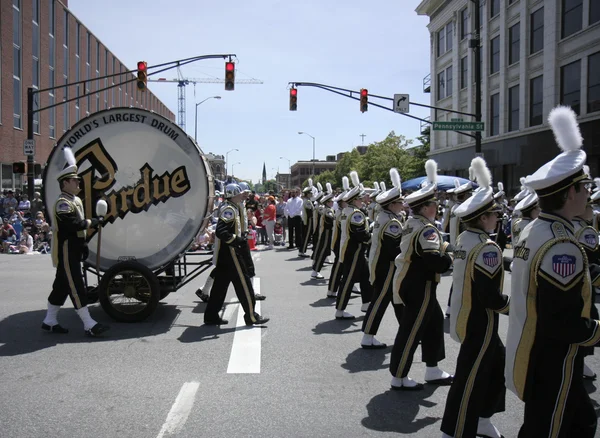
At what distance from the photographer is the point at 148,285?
7477 millimetres

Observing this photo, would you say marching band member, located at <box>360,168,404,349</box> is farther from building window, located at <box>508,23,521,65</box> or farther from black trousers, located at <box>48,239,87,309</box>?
building window, located at <box>508,23,521,65</box>

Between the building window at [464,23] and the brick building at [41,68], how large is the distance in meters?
23.4

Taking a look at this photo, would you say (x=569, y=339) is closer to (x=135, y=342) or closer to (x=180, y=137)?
(x=135, y=342)

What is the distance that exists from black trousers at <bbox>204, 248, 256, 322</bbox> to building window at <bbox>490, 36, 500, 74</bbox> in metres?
28.4

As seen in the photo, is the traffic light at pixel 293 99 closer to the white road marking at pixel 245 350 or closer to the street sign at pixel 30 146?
the street sign at pixel 30 146

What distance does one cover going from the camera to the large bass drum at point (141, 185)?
7.62 metres

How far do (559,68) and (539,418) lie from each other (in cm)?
2621

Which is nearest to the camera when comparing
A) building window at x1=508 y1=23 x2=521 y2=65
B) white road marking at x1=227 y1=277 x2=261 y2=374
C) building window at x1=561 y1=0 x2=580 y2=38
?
white road marking at x1=227 y1=277 x2=261 y2=374

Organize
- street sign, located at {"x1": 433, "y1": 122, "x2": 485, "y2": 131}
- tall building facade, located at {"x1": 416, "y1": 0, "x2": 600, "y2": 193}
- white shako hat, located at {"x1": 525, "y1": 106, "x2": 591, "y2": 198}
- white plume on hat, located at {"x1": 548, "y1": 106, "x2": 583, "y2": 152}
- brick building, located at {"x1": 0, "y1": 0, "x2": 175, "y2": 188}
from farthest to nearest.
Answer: brick building, located at {"x1": 0, "y1": 0, "x2": 175, "y2": 188} → tall building facade, located at {"x1": 416, "y1": 0, "x2": 600, "y2": 193} → street sign, located at {"x1": 433, "y1": 122, "x2": 485, "y2": 131} → white plume on hat, located at {"x1": 548, "y1": 106, "x2": 583, "y2": 152} → white shako hat, located at {"x1": 525, "y1": 106, "x2": 591, "y2": 198}

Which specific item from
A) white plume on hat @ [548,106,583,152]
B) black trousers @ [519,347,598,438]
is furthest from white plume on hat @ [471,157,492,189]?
black trousers @ [519,347,598,438]

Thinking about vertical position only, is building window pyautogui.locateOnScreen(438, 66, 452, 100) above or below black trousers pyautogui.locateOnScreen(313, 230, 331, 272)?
above

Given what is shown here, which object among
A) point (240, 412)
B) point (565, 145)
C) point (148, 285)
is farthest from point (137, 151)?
point (565, 145)

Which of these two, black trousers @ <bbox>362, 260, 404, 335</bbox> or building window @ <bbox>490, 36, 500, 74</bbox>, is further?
building window @ <bbox>490, 36, 500, 74</bbox>

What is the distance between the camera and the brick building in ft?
105
